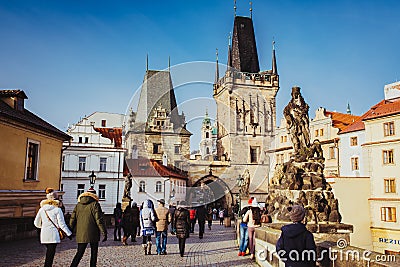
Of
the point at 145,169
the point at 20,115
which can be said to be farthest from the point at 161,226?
the point at 145,169

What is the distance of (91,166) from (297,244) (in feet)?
112

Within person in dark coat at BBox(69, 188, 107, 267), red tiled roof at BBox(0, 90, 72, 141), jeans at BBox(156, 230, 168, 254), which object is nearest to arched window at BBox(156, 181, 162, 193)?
red tiled roof at BBox(0, 90, 72, 141)

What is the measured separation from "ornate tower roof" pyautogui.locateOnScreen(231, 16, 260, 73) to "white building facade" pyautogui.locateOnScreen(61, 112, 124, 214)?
22775 mm

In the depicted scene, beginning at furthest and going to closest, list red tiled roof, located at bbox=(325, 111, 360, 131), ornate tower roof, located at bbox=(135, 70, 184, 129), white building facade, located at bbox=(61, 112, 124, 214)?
ornate tower roof, located at bbox=(135, 70, 184, 129)
white building facade, located at bbox=(61, 112, 124, 214)
red tiled roof, located at bbox=(325, 111, 360, 131)

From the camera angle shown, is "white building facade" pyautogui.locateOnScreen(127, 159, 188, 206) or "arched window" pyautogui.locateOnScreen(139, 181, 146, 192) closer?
"white building facade" pyautogui.locateOnScreen(127, 159, 188, 206)

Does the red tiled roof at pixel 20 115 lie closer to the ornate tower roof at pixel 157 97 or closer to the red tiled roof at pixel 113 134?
the red tiled roof at pixel 113 134

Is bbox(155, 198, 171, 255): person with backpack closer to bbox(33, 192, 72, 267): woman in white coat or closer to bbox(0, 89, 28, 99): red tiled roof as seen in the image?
bbox(33, 192, 72, 267): woman in white coat

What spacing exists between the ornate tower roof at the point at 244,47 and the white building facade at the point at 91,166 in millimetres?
22775

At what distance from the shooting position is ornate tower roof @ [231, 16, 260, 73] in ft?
171

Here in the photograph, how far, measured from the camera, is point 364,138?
28.9 m

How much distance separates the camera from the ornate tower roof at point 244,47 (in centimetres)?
5219

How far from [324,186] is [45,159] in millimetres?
12990

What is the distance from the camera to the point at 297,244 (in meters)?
4.18

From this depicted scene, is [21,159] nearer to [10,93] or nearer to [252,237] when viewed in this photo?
[10,93]
